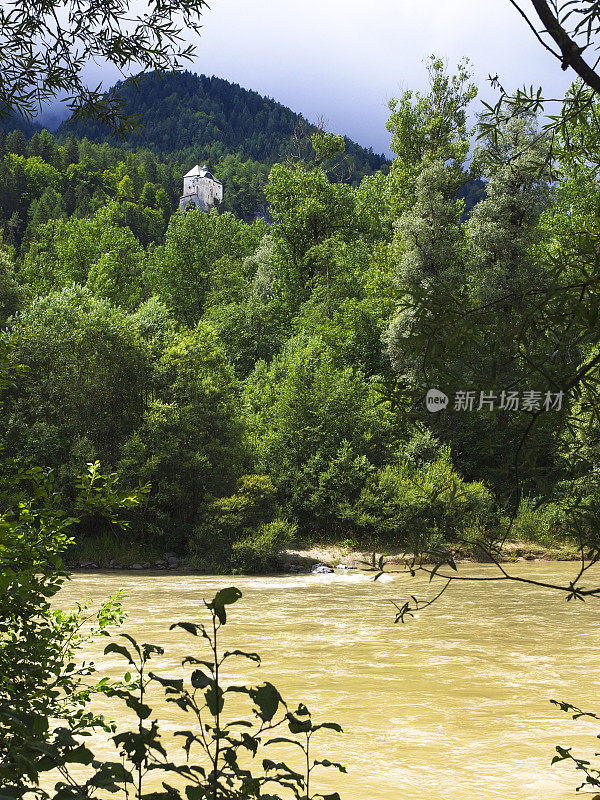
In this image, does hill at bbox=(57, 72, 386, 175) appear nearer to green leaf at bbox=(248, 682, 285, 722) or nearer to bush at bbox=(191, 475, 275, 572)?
bush at bbox=(191, 475, 275, 572)

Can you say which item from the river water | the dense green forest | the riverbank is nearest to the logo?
the river water

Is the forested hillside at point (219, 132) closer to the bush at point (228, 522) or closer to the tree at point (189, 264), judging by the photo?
the tree at point (189, 264)

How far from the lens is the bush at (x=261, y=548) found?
19.7 meters

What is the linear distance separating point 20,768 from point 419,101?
3223cm

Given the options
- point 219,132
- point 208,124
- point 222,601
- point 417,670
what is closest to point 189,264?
point 417,670

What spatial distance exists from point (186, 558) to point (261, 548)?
2743 mm

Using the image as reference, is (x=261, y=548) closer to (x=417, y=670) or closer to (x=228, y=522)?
(x=228, y=522)

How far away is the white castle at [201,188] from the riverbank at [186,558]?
320 feet

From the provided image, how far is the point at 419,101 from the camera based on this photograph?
30.3m

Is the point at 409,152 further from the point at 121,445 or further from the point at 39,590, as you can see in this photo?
the point at 39,590

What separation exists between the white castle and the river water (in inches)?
4054

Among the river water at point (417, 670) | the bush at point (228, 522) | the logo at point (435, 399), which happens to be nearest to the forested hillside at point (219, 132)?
the bush at point (228, 522)

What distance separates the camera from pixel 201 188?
115 metres

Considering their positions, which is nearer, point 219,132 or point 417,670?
point 417,670
